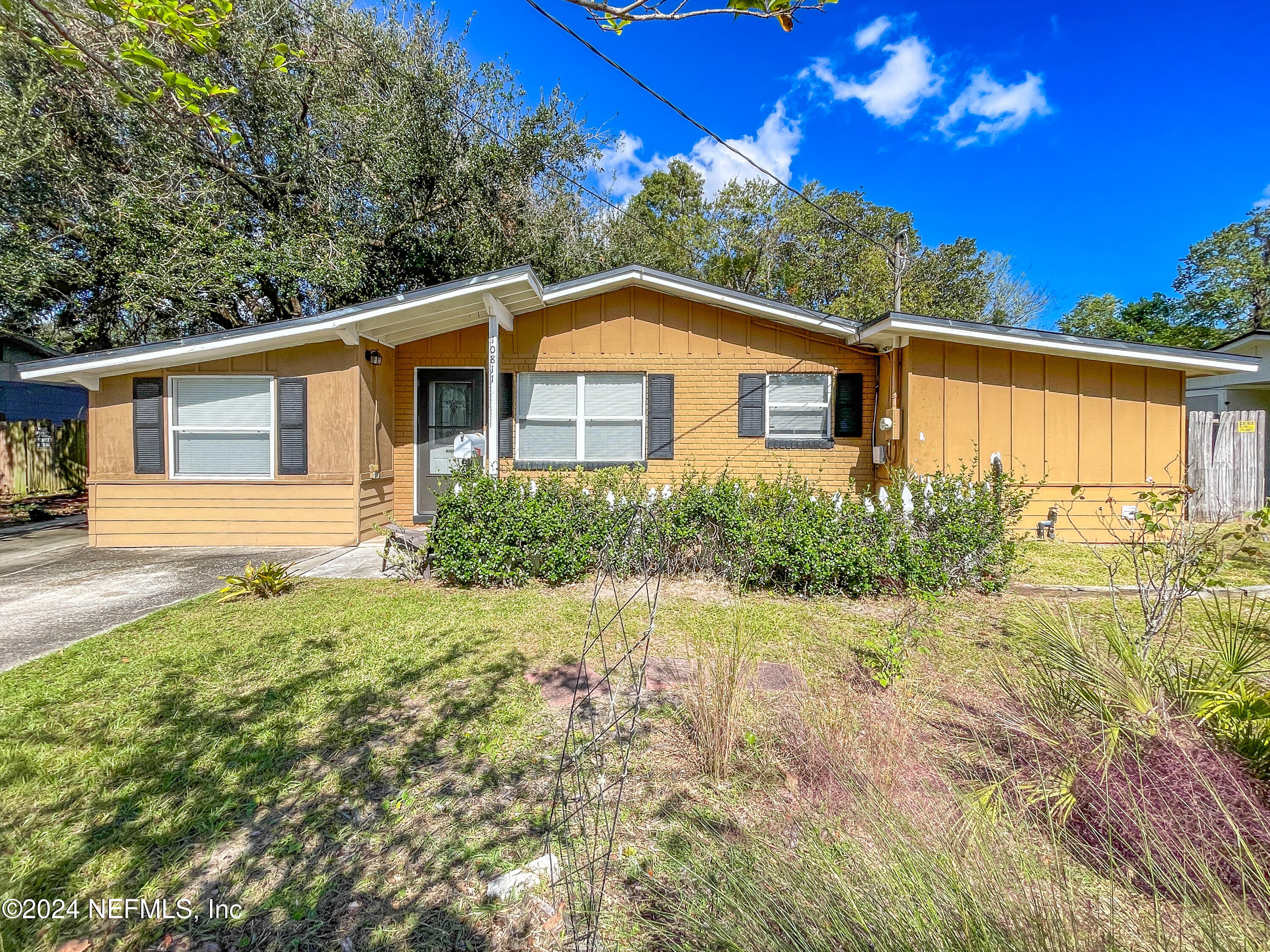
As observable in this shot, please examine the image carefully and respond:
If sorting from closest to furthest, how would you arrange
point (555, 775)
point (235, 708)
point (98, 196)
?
point (555, 775), point (235, 708), point (98, 196)

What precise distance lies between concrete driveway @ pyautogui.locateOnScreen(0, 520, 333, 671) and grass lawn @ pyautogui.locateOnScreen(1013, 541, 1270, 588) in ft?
25.6

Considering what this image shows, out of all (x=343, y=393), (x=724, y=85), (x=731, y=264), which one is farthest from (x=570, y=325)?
(x=731, y=264)

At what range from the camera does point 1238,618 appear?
245cm

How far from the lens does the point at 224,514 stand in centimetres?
710

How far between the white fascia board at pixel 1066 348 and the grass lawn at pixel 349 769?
431 cm

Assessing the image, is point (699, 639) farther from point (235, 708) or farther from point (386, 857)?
point (235, 708)

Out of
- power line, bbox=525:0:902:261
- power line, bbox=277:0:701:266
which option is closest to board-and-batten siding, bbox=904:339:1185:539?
power line, bbox=525:0:902:261

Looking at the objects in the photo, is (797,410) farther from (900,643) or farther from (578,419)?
(900,643)

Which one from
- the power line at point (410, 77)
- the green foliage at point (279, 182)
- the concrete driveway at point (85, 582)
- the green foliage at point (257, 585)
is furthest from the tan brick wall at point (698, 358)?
the power line at point (410, 77)

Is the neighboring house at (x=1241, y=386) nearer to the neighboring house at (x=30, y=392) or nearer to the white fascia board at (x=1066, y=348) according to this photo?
the white fascia board at (x=1066, y=348)

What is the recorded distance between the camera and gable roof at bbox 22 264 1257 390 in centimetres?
658

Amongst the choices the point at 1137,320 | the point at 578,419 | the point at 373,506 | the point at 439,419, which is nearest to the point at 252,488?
the point at 373,506

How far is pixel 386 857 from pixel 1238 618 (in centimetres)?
366

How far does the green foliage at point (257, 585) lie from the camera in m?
4.72
